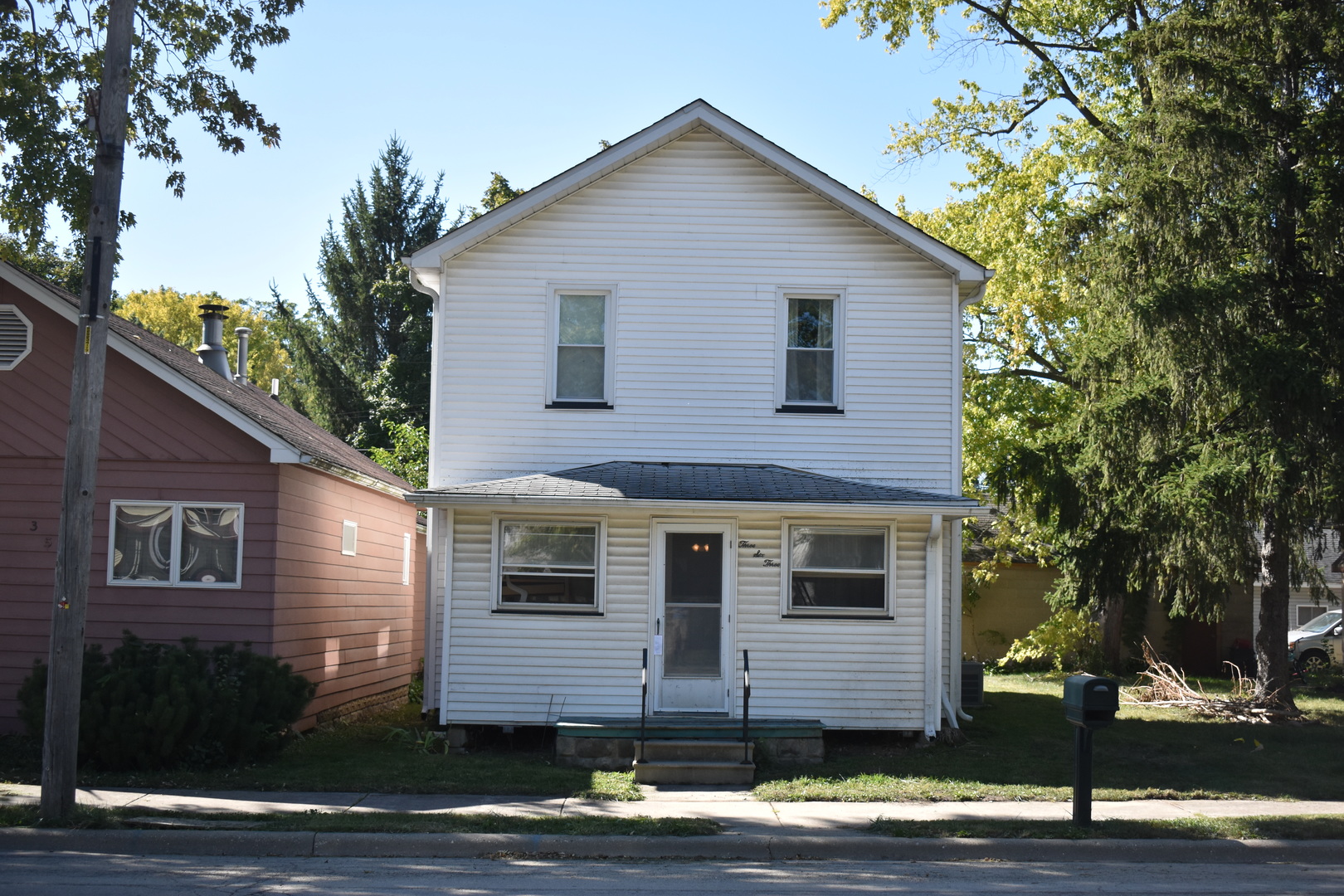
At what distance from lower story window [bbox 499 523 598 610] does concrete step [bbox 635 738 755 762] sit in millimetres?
2207

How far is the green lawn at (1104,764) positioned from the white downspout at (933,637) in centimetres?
45

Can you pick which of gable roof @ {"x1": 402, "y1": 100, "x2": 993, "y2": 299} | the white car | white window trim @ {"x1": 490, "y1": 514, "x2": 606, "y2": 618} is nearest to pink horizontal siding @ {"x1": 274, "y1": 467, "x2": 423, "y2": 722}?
white window trim @ {"x1": 490, "y1": 514, "x2": 606, "y2": 618}

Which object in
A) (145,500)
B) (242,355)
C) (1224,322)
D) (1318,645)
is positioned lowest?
(1318,645)

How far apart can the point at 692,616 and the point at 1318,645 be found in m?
17.7

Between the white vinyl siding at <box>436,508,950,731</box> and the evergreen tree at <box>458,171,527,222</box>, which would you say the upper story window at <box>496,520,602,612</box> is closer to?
the white vinyl siding at <box>436,508,950,731</box>

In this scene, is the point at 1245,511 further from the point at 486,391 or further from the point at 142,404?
the point at 142,404

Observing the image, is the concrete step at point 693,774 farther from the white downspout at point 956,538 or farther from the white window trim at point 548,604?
the white downspout at point 956,538

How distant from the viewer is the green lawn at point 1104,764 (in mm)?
11227

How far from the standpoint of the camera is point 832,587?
14.0 metres

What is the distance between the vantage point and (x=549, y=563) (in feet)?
45.6

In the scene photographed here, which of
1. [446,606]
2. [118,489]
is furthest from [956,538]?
[118,489]

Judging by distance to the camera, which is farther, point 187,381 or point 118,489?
point 118,489

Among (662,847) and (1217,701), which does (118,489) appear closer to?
(662,847)

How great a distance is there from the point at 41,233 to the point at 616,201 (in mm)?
7122
